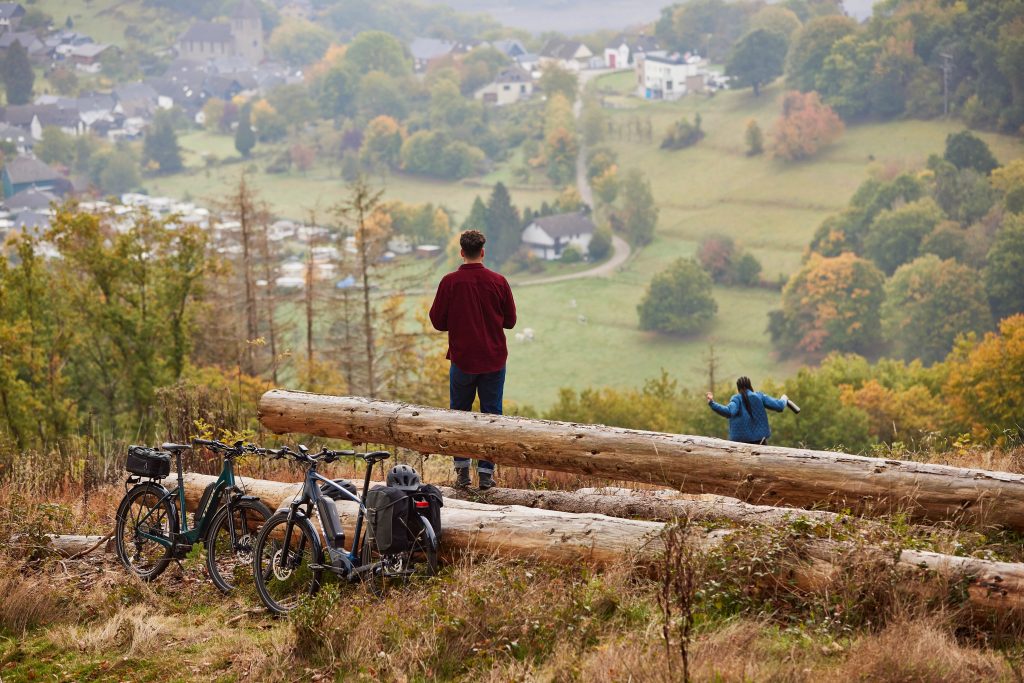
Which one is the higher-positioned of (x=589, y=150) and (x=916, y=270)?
(x=589, y=150)

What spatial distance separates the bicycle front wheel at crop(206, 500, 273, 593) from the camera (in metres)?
7.80

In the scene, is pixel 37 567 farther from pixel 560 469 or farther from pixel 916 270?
pixel 916 270

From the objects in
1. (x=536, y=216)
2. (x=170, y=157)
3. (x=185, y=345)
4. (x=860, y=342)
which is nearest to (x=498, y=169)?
(x=536, y=216)

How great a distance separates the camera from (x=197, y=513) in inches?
318

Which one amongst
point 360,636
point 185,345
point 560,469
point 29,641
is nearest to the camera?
point 360,636

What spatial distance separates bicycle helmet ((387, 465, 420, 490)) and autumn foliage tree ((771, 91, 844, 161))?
4752 inches

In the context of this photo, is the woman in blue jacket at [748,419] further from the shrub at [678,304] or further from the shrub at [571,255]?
the shrub at [571,255]

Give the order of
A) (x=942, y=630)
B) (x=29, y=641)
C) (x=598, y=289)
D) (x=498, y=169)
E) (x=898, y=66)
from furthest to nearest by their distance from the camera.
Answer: (x=498, y=169) < (x=898, y=66) < (x=598, y=289) < (x=29, y=641) < (x=942, y=630)

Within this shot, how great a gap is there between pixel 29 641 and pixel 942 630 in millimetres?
5676

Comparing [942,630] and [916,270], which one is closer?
[942,630]

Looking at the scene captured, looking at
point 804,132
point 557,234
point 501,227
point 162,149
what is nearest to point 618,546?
point 557,234

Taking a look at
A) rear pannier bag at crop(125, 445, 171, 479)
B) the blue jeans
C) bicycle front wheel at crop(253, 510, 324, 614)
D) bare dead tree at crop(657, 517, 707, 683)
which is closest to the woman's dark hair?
the blue jeans

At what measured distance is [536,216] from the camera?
4744 inches

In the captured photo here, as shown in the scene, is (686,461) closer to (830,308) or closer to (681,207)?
(830,308)
